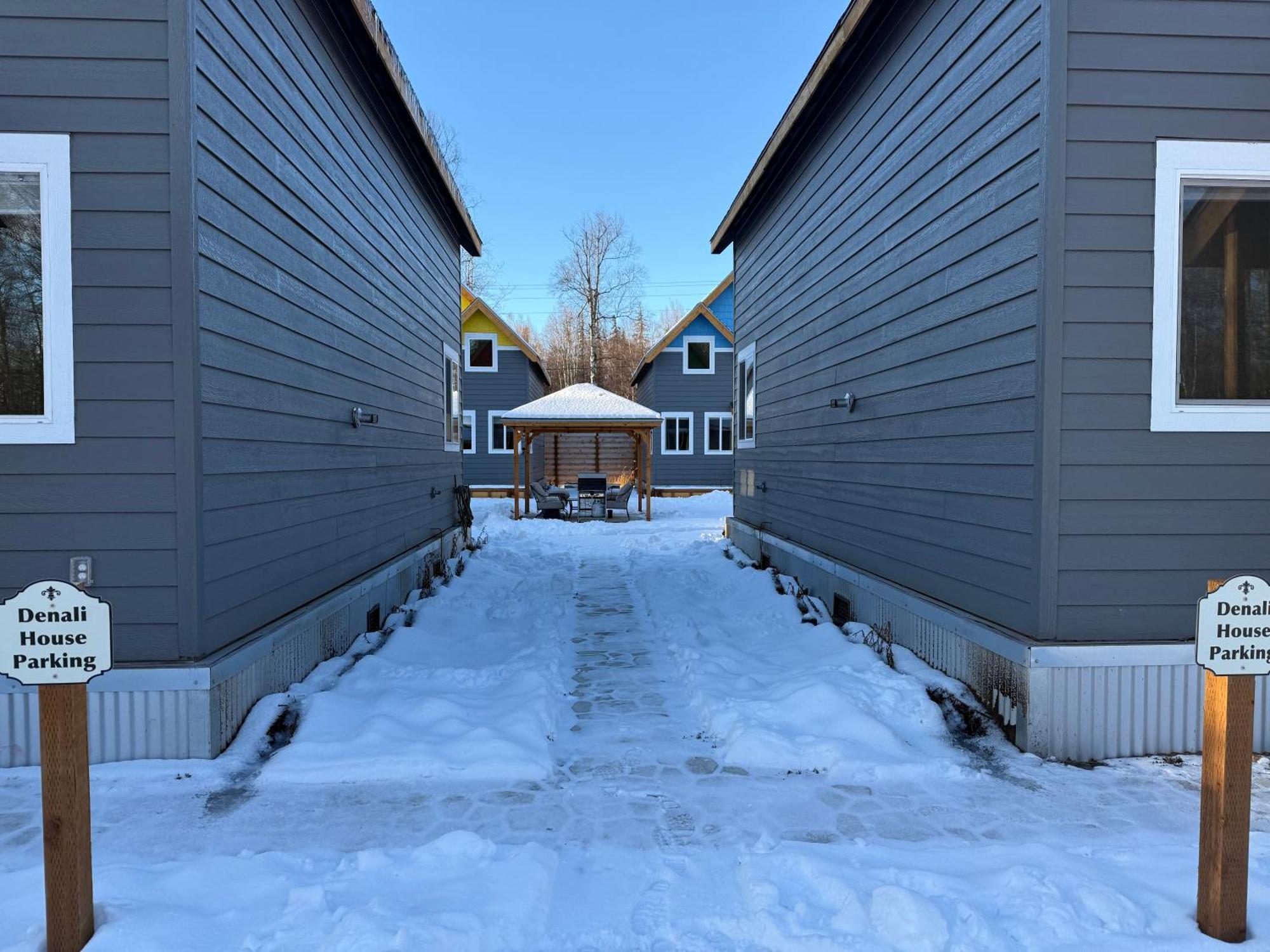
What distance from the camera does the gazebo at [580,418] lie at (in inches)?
637

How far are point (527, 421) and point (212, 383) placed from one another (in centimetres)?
1250

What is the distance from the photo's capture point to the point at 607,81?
99.9 feet

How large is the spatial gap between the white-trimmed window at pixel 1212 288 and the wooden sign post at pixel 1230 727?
1.76 meters

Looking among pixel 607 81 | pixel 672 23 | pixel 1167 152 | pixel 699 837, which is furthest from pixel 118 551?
pixel 607 81

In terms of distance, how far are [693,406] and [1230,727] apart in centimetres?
2051

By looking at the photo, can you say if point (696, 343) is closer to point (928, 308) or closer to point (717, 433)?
point (717, 433)

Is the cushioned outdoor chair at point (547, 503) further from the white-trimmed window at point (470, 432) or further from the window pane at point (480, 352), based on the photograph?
the window pane at point (480, 352)

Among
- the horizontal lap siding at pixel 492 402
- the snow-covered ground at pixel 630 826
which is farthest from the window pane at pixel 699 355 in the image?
the snow-covered ground at pixel 630 826

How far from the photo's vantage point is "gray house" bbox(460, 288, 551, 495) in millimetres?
21141

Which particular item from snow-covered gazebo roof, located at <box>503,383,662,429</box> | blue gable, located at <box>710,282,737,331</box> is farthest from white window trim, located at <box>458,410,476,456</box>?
blue gable, located at <box>710,282,737,331</box>

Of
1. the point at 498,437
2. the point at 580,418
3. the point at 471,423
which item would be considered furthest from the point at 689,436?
the point at 580,418

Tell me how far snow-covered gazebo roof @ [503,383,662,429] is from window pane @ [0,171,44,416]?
12.5 meters

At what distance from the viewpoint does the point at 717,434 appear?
74.0ft

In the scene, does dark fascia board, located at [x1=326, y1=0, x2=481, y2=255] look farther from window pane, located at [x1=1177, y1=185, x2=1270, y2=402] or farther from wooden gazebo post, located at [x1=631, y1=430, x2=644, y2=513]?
wooden gazebo post, located at [x1=631, y1=430, x2=644, y2=513]
